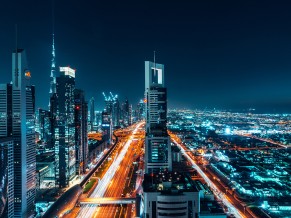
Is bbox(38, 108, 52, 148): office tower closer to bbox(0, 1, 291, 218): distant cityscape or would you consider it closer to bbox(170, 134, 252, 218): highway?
bbox(0, 1, 291, 218): distant cityscape

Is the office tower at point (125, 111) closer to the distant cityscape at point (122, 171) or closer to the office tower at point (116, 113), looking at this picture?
the office tower at point (116, 113)

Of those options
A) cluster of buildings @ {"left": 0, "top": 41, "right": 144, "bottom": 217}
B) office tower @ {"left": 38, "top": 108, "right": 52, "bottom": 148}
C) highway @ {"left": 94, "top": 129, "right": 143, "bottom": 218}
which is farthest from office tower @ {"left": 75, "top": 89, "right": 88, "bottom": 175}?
office tower @ {"left": 38, "top": 108, "right": 52, "bottom": 148}

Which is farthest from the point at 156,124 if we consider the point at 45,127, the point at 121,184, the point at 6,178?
the point at 45,127

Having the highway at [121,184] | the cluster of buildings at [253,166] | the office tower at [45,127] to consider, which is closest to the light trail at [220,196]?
the cluster of buildings at [253,166]

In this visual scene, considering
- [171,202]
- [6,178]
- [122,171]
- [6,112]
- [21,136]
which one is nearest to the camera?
[171,202]

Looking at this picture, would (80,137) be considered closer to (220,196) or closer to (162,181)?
(220,196)
